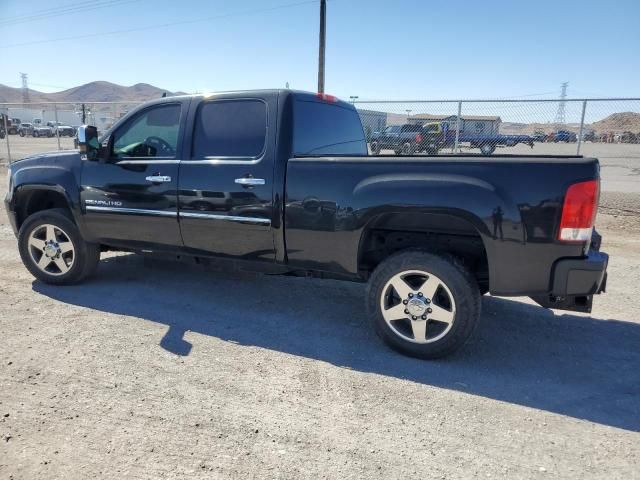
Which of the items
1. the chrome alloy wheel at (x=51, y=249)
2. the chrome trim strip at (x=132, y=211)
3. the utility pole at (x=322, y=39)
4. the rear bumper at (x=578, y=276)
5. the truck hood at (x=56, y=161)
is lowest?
the chrome alloy wheel at (x=51, y=249)

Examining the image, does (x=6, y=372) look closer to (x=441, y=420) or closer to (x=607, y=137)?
(x=441, y=420)

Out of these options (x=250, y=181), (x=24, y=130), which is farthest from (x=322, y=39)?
(x=24, y=130)

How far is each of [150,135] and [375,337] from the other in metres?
2.83

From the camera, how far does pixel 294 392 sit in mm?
3113

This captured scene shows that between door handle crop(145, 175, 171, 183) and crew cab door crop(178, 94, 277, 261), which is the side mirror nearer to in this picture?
door handle crop(145, 175, 171, 183)

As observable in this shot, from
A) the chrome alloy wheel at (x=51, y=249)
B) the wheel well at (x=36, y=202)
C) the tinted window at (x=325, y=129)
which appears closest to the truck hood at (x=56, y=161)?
A: the wheel well at (x=36, y=202)

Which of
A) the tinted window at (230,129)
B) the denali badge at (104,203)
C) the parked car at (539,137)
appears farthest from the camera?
the parked car at (539,137)

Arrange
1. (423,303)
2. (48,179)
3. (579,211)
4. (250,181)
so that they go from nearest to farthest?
(579,211), (423,303), (250,181), (48,179)

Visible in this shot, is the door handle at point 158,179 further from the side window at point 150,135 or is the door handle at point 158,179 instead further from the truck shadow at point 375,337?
the truck shadow at point 375,337

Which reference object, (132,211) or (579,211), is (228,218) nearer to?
(132,211)

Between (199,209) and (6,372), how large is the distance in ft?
6.10

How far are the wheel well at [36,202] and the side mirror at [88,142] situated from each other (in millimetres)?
→ 693

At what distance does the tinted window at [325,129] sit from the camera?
4.17 metres

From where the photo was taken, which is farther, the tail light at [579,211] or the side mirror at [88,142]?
the side mirror at [88,142]
